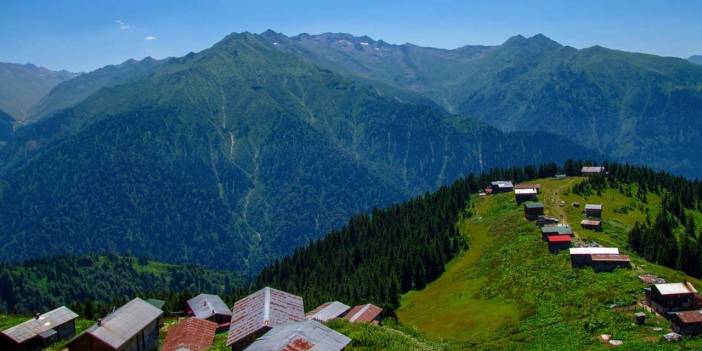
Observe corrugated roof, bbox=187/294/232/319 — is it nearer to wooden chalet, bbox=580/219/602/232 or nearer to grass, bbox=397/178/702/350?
grass, bbox=397/178/702/350

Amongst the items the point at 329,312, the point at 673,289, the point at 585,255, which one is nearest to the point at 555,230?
the point at 585,255

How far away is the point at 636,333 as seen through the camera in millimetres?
84250

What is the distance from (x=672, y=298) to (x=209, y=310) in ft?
223

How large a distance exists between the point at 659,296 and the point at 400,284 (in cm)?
6925

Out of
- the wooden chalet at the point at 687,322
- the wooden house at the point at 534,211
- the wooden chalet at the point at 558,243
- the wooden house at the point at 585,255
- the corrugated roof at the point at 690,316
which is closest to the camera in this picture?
the wooden chalet at the point at 687,322

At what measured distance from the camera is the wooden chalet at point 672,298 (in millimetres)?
88375

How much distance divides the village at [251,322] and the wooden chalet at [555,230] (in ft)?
34.2

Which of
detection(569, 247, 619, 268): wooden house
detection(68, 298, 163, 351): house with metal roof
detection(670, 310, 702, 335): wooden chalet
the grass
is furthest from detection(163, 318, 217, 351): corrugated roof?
detection(569, 247, 619, 268): wooden house

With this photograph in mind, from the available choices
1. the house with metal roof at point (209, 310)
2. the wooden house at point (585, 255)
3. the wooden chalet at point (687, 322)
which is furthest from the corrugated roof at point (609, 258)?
the house with metal roof at point (209, 310)

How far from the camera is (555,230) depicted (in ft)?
435

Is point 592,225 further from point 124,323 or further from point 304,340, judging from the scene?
point 304,340

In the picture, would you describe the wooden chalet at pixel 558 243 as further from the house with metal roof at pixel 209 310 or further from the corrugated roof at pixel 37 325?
the corrugated roof at pixel 37 325

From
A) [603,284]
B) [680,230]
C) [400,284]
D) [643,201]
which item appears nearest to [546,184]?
[643,201]

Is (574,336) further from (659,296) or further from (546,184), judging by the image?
(546,184)
